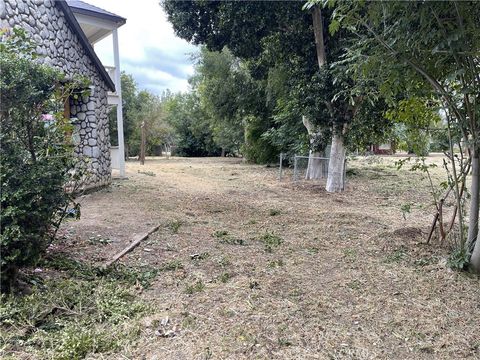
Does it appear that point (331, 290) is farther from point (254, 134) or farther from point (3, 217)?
point (254, 134)

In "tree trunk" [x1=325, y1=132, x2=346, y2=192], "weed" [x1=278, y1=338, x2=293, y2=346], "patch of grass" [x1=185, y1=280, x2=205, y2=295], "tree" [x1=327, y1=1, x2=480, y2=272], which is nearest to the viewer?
"weed" [x1=278, y1=338, x2=293, y2=346]

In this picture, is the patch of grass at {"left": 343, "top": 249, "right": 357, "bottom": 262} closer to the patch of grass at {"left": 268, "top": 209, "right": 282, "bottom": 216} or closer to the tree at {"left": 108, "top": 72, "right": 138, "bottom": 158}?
the patch of grass at {"left": 268, "top": 209, "right": 282, "bottom": 216}

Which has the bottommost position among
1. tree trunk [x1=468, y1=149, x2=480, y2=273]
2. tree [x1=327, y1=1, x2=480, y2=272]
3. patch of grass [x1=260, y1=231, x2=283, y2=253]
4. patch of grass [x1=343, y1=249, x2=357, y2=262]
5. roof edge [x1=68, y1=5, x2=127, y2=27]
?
patch of grass [x1=343, y1=249, x2=357, y2=262]

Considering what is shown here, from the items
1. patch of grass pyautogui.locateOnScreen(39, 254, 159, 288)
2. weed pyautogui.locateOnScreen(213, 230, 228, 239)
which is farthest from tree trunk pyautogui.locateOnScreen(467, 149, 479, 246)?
patch of grass pyautogui.locateOnScreen(39, 254, 159, 288)

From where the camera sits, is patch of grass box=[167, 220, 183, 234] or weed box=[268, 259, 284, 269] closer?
weed box=[268, 259, 284, 269]

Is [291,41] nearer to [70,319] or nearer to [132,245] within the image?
[132,245]

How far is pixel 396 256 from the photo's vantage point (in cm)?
415

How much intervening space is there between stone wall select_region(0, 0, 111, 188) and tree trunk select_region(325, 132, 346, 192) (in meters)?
5.75

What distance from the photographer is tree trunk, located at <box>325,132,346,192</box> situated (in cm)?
897

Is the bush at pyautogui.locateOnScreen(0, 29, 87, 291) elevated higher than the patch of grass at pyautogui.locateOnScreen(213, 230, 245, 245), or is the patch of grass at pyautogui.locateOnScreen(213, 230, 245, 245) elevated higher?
the bush at pyautogui.locateOnScreen(0, 29, 87, 291)

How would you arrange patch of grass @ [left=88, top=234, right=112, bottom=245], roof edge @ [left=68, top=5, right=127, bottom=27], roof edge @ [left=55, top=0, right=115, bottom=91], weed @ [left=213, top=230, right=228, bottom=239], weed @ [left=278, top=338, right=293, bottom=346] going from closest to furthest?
weed @ [left=278, top=338, right=293, bottom=346], patch of grass @ [left=88, top=234, right=112, bottom=245], weed @ [left=213, top=230, right=228, bottom=239], roof edge @ [left=55, top=0, right=115, bottom=91], roof edge @ [left=68, top=5, right=127, bottom=27]

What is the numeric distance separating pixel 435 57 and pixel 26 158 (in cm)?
381

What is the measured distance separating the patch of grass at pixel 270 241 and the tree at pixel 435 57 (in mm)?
2034

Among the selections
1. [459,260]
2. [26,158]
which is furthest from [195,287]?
[459,260]
